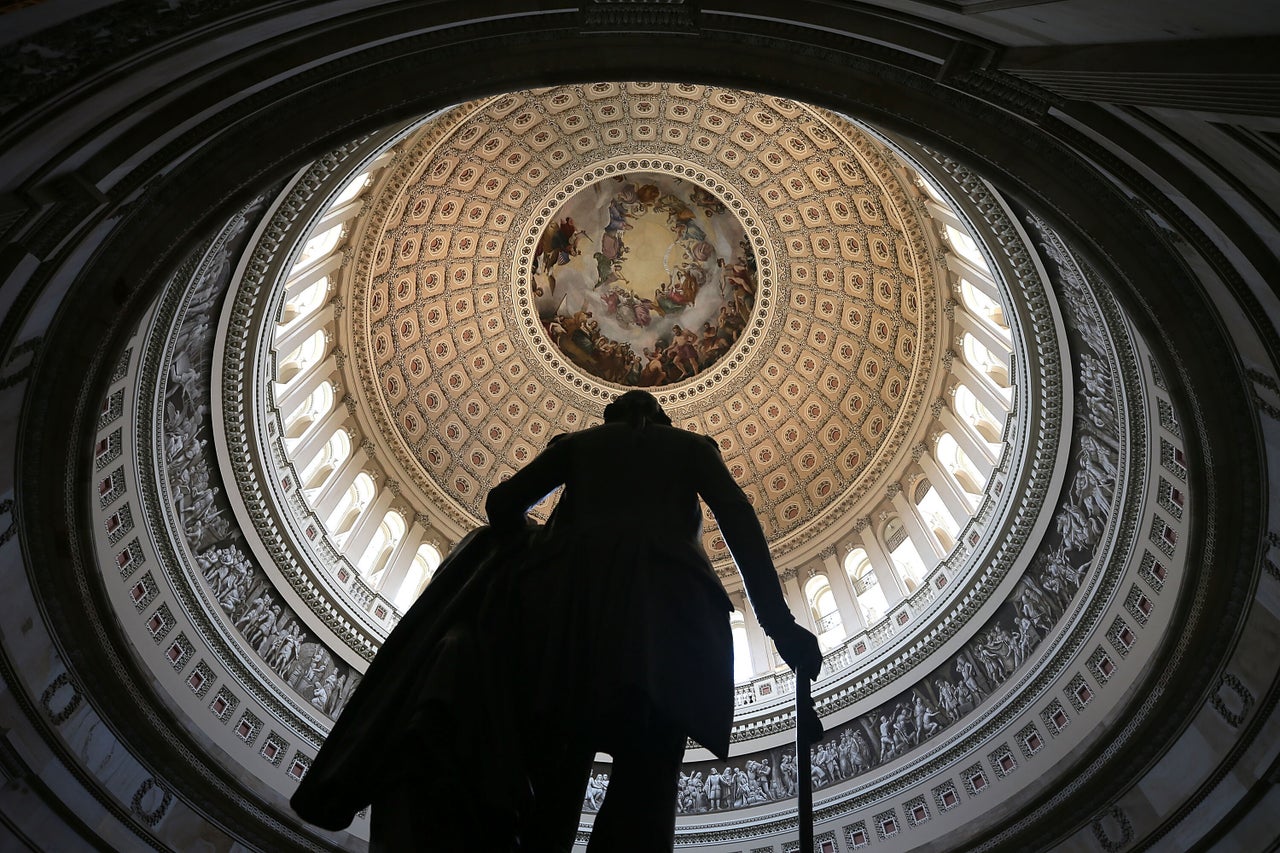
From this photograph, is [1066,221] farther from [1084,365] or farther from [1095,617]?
[1095,617]

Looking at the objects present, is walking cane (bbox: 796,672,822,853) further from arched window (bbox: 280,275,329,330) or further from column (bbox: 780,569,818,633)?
arched window (bbox: 280,275,329,330)

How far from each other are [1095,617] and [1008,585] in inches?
93.9

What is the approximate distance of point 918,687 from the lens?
1692 cm

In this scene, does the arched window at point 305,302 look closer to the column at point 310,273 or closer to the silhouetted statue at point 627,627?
the column at point 310,273

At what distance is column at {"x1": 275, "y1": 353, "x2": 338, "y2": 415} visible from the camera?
19.9 m

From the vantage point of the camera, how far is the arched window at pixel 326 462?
2045 cm

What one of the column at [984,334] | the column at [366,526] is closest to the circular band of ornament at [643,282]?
the column at [984,334]

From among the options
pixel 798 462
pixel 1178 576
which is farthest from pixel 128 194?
pixel 798 462

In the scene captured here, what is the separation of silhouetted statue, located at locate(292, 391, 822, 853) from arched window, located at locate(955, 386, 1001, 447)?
17.0 metres

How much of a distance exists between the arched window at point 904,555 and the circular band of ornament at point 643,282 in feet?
29.2

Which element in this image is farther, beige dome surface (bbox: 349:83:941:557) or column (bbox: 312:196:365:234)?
beige dome surface (bbox: 349:83:941:557)

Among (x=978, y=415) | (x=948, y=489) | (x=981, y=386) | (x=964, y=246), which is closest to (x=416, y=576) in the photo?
(x=948, y=489)

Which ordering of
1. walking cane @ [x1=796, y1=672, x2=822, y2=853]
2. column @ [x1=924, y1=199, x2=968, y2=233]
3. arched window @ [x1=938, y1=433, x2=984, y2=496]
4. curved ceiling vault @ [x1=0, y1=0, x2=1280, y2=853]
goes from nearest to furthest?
walking cane @ [x1=796, y1=672, x2=822, y2=853], curved ceiling vault @ [x1=0, y1=0, x2=1280, y2=853], column @ [x1=924, y1=199, x2=968, y2=233], arched window @ [x1=938, y1=433, x2=984, y2=496]

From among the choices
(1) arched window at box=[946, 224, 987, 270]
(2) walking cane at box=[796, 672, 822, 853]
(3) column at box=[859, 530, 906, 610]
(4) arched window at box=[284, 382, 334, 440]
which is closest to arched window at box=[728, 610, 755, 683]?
(3) column at box=[859, 530, 906, 610]
